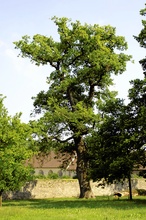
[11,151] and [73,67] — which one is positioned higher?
[73,67]

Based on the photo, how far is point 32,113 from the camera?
4753cm

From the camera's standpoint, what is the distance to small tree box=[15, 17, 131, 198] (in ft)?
140

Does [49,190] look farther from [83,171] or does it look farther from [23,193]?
[83,171]

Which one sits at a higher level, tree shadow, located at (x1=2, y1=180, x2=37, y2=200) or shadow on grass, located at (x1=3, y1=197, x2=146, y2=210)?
tree shadow, located at (x1=2, y1=180, x2=37, y2=200)

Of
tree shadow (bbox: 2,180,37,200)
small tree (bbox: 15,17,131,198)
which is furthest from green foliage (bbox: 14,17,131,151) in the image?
tree shadow (bbox: 2,180,37,200)

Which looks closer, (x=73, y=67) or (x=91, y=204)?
(x=91, y=204)

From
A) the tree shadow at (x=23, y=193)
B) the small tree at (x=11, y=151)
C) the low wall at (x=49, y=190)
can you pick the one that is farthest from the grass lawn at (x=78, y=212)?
the low wall at (x=49, y=190)

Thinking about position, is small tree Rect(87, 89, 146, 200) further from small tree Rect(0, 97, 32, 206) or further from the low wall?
the low wall

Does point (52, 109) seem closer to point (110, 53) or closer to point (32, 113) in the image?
point (32, 113)

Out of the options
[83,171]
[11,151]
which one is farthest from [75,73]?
[11,151]

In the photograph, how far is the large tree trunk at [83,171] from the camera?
44031mm

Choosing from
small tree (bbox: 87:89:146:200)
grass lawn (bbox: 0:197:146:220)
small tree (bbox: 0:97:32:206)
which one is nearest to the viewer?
grass lawn (bbox: 0:197:146:220)

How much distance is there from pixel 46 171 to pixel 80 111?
62.8 m

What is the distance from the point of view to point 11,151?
1128 inches
